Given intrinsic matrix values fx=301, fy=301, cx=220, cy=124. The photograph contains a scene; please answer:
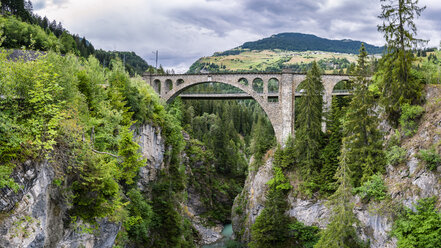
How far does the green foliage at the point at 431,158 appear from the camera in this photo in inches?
711

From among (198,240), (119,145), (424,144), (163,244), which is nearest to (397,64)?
Answer: (424,144)

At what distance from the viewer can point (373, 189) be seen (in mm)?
21750

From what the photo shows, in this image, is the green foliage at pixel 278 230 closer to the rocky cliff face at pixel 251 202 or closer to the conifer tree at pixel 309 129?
the conifer tree at pixel 309 129

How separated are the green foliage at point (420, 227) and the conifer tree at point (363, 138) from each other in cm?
511

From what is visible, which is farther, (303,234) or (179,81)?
(179,81)

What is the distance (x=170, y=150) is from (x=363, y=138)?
1848 cm

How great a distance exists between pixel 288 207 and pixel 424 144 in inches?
621

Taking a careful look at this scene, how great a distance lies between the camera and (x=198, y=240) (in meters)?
41.5

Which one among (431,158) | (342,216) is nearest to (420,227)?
(342,216)

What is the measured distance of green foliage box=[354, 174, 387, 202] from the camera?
69.9 ft

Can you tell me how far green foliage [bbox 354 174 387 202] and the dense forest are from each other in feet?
Result: 0.25

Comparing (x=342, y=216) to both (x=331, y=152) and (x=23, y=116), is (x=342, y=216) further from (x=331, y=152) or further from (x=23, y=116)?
(x=23, y=116)

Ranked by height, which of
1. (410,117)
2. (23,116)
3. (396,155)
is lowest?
(396,155)

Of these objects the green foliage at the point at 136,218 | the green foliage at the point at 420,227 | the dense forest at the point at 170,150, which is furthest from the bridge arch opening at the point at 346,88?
the green foliage at the point at 136,218
